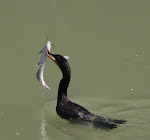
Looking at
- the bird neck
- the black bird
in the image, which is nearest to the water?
the black bird

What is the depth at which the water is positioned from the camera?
6152 millimetres

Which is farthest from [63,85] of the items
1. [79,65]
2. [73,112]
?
[79,65]

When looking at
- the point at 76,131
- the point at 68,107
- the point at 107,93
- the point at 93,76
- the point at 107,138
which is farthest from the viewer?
the point at 93,76

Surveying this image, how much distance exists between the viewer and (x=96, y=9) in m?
11.3

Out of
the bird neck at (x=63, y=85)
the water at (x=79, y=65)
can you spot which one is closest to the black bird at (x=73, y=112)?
the bird neck at (x=63, y=85)

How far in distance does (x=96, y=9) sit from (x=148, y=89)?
4.31 meters

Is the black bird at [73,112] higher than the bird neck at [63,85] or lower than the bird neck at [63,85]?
lower

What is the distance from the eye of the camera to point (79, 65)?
28.5 feet

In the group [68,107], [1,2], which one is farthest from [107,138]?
[1,2]

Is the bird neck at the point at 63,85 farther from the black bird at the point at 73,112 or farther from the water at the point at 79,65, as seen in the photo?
the water at the point at 79,65

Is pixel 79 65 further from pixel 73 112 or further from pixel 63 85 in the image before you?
pixel 73 112

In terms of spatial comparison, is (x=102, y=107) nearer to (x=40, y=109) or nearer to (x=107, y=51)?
(x=40, y=109)

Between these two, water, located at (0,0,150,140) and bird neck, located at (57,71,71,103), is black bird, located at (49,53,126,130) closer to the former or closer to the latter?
bird neck, located at (57,71,71,103)

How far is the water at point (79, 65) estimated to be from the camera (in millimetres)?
6152
